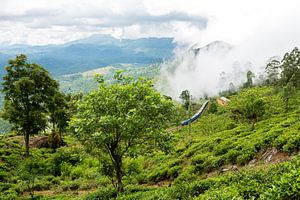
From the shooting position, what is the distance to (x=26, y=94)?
48000 mm

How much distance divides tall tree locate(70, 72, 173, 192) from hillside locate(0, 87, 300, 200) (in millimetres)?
2004

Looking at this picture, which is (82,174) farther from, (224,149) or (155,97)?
(155,97)

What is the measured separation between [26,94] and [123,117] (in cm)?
3059

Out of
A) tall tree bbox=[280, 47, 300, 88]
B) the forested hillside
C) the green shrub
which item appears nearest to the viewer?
the forested hillside

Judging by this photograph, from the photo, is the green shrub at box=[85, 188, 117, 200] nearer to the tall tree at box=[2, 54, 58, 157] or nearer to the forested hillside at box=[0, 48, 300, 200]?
the forested hillside at box=[0, 48, 300, 200]

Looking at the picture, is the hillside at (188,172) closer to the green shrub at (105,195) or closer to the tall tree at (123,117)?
the green shrub at (105,195)

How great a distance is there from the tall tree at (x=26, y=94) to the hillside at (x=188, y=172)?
553 cm

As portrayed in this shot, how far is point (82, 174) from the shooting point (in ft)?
138

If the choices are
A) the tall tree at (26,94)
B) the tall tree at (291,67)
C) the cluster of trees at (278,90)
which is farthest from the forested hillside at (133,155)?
the tall tree at (291,67)

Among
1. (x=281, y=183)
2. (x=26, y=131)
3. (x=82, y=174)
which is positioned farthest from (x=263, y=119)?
(x=281, y=183)

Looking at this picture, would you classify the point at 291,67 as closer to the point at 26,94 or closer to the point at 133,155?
the point at 26,94

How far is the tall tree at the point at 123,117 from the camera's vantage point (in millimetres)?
22469

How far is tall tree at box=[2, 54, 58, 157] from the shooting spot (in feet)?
156

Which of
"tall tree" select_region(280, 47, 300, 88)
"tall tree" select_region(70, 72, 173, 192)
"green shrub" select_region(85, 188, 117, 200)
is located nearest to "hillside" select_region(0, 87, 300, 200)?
"green shrub" select_region(85, 188, 117, 200)
